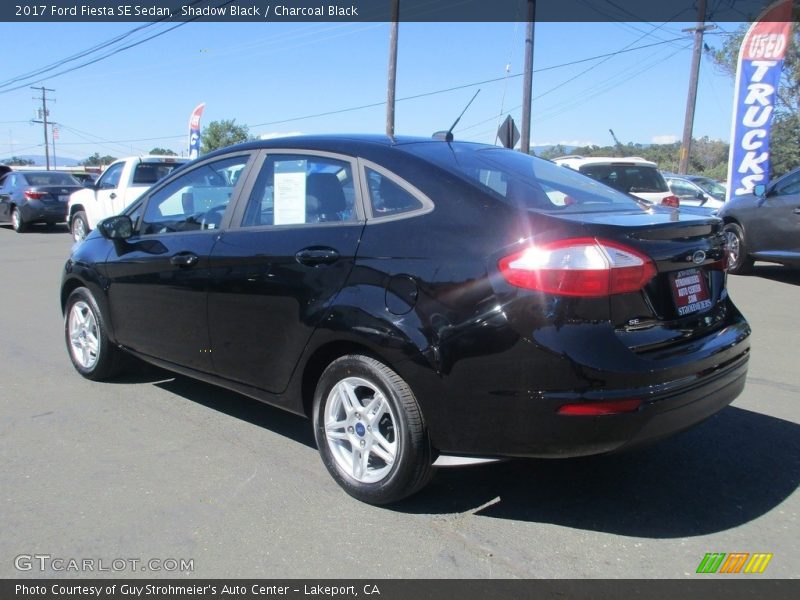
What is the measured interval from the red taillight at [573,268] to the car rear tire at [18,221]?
1872cm

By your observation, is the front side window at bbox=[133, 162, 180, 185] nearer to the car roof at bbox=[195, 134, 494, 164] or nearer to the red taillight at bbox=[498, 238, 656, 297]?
the car roof at bbox=[195, 134, 494, 164]

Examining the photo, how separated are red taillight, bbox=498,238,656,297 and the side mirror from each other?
2.97 metres

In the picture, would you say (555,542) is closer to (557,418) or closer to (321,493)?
(557,418)

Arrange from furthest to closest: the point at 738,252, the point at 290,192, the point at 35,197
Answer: the point at 35,197, the point at 738,252, the point at 290,192

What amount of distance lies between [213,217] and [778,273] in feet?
32.9

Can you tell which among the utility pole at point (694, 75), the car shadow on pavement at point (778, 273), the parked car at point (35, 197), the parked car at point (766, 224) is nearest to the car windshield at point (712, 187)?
the utility pole at point (694, 75)

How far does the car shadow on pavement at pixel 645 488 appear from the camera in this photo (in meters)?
3.21

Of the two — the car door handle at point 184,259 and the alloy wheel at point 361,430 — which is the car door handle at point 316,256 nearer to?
the alloy wheel at point 361,430

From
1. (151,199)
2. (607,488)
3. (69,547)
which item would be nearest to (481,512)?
(607,488)

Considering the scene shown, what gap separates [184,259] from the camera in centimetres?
419

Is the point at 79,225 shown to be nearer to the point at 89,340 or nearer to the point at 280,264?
the point at 89,340

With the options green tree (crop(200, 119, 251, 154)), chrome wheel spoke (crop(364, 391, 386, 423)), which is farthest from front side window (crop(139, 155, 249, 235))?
green tree (crop(200, 119, 251, 154))

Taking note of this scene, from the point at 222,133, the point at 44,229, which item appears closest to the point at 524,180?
the point at 44,229
